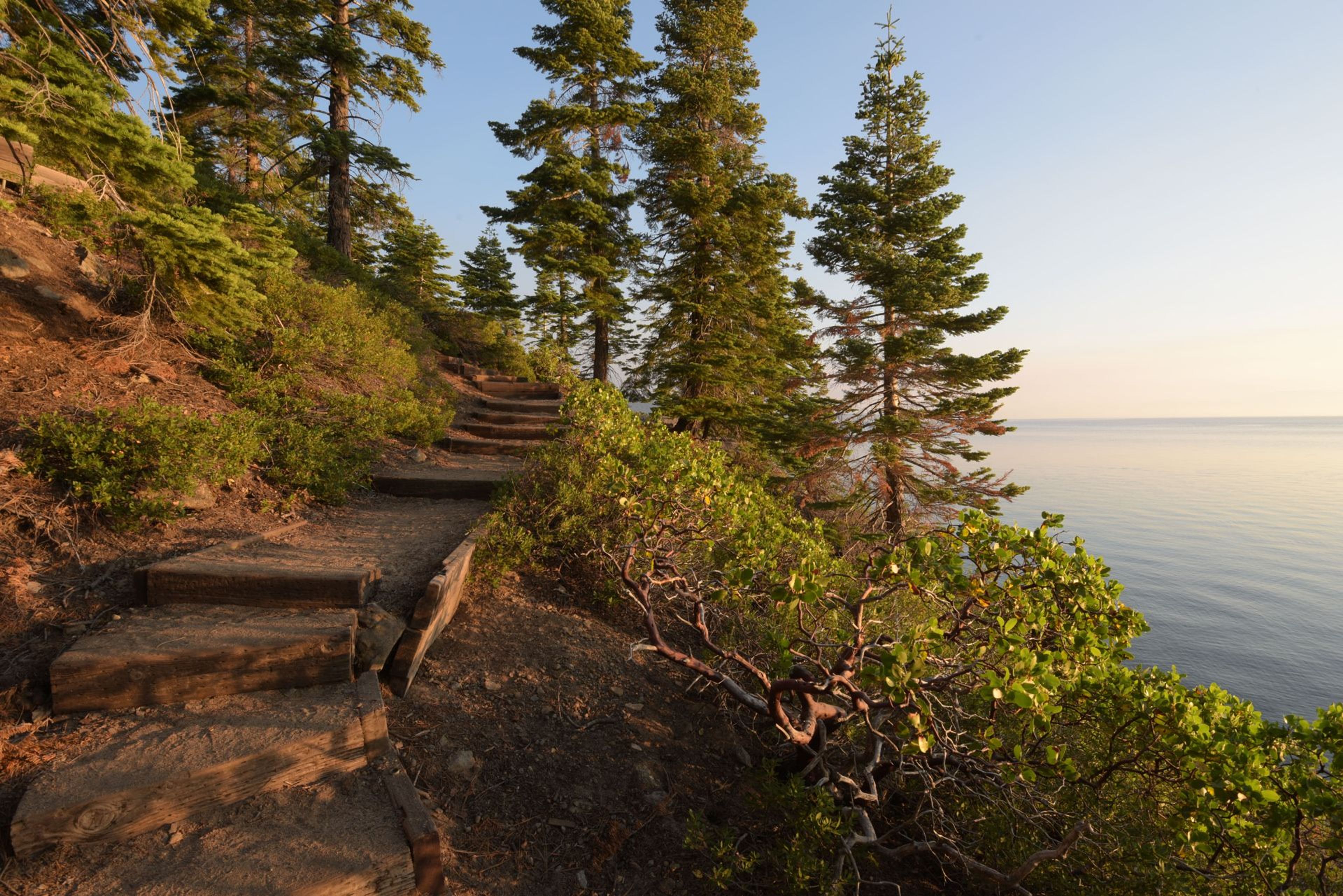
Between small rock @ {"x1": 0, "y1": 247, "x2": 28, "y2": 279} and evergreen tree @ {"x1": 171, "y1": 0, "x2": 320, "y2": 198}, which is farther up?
evergreen tree @ {"x1": 171, "y1": 0, "x2": 320, "y2": 198}

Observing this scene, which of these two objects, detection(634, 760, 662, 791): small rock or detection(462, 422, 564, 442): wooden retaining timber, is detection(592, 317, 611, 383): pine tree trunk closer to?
detection(462, 422, 564, 442): wooden retaining timber

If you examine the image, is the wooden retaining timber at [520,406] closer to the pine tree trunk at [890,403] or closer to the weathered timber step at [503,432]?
the weathered timber step at [503,432]

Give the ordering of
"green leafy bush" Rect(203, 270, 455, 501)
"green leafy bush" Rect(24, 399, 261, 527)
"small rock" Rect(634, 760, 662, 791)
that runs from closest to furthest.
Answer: "small rock" Rect(634, 760, 662, 791)
"green leafy bush" Rect(24, 399, 261, 527)
"green leafy bush" Rect(203, 270, 455, 501)

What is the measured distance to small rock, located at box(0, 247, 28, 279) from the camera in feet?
15.7

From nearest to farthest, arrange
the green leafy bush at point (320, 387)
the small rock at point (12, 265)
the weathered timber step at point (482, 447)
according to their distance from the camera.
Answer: the small rock at point (12, 265) < the green leafy bush at point (320, 387) < the weathered timber step at point (482, 447)

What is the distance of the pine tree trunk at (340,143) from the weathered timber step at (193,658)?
11.8 m

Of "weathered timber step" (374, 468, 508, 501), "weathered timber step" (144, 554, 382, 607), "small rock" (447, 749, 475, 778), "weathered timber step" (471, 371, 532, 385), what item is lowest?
"small rock" (447, 749, 475, 778)

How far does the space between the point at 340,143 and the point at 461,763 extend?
13124mm

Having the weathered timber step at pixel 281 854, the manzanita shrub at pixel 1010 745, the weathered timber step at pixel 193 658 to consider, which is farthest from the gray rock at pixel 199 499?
the manzanita shrub at pixel 1010 745

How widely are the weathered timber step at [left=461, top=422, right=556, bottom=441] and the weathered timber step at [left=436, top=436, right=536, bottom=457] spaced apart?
72 cm

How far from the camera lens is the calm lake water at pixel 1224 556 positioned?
46.8 feet

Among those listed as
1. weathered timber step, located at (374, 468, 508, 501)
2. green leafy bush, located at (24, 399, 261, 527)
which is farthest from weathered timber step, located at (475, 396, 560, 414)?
green leafy bush, located at (24, 399, 261, 527)

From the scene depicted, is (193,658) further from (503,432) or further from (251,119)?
(251,119)

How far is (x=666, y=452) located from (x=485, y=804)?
2900 mm
